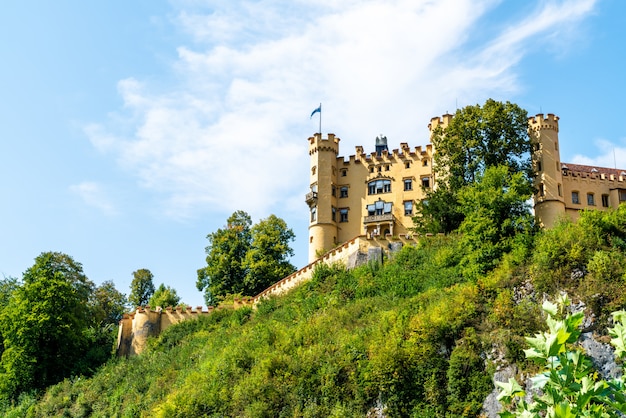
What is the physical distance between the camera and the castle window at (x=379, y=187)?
2219 inches

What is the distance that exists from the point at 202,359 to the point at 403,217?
21488 mm

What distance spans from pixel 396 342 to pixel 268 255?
2805cm

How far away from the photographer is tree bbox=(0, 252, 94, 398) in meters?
45.3

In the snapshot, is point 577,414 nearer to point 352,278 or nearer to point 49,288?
point 352,278

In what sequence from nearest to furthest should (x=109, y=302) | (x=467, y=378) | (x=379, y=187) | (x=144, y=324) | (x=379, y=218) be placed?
(x=467, y=378), (x=144, y=324), (x=379, y=218), (x=379, y=187), (x=109, y=302)

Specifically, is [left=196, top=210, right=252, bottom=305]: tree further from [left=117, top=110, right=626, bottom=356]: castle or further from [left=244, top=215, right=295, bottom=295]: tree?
[left=117, top=110, right=626, bottom=356]: castle

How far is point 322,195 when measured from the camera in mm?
56625

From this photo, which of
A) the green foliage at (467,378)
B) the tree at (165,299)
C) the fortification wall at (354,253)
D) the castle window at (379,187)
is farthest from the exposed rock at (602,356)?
the tree at (165,299)

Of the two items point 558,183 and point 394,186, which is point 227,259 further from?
point 558,183

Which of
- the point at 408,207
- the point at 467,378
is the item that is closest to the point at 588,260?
the point at 467,378

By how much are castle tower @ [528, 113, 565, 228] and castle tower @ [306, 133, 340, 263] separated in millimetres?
15199

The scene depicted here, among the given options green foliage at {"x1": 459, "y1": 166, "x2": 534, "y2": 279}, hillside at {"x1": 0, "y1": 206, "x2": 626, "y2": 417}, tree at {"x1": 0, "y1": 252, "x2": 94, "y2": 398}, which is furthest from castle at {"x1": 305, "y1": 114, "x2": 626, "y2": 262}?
tree at {"x1": 0, "y1": 252, "x2": 94, "y2": 398}

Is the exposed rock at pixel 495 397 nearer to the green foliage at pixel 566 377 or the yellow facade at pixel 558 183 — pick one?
the green foliage at pixel 566 377

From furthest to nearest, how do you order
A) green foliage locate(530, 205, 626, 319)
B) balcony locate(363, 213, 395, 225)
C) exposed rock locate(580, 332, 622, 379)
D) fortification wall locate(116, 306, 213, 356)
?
balcony locate(363, 213, 395, 225) < fortification wall locate(116, 306, 213, 356) < green foliage locate(530, 205, 626, 319) < exposed rock locate(580, 332, 622, 379)
